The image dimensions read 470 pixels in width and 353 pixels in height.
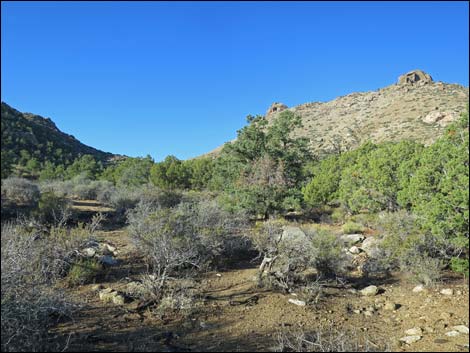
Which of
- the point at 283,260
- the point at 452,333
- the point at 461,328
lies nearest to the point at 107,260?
the point at 283,260

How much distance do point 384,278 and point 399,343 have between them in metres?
3.92

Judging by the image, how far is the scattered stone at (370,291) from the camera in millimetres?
8031

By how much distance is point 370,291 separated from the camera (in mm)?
8062

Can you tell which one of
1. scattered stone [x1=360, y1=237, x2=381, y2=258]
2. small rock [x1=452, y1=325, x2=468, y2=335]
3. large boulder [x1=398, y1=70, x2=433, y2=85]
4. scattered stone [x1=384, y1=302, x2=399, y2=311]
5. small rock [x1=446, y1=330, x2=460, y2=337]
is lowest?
scattered stone [x1=384, y1=302, x2=399, y2=311]

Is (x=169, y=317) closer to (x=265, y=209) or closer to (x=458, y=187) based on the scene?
(x=458, y=187)

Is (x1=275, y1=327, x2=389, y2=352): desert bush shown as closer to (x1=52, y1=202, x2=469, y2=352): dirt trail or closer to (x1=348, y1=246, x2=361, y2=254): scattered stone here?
(x1=52, y1=202, x2=469, y2=352): dirt trail

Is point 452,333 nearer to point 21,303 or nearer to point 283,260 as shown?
point 283,260

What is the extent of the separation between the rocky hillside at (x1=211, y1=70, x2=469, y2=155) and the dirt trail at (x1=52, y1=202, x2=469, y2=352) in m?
32.9

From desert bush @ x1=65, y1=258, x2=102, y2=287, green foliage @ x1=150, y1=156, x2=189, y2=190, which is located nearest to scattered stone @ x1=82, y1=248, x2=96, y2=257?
desert bush @ x1=65, y1=258, x2=102, y2=287

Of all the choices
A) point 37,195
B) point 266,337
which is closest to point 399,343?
point 266,337

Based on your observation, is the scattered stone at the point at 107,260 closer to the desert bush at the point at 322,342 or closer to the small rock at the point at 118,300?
the small rock at the point at 118,300

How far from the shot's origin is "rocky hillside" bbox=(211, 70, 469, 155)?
4997 cm

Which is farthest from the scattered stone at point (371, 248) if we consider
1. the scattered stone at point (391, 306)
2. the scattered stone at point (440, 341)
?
the scattered stone at point (440, 341)

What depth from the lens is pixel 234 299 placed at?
754cm
